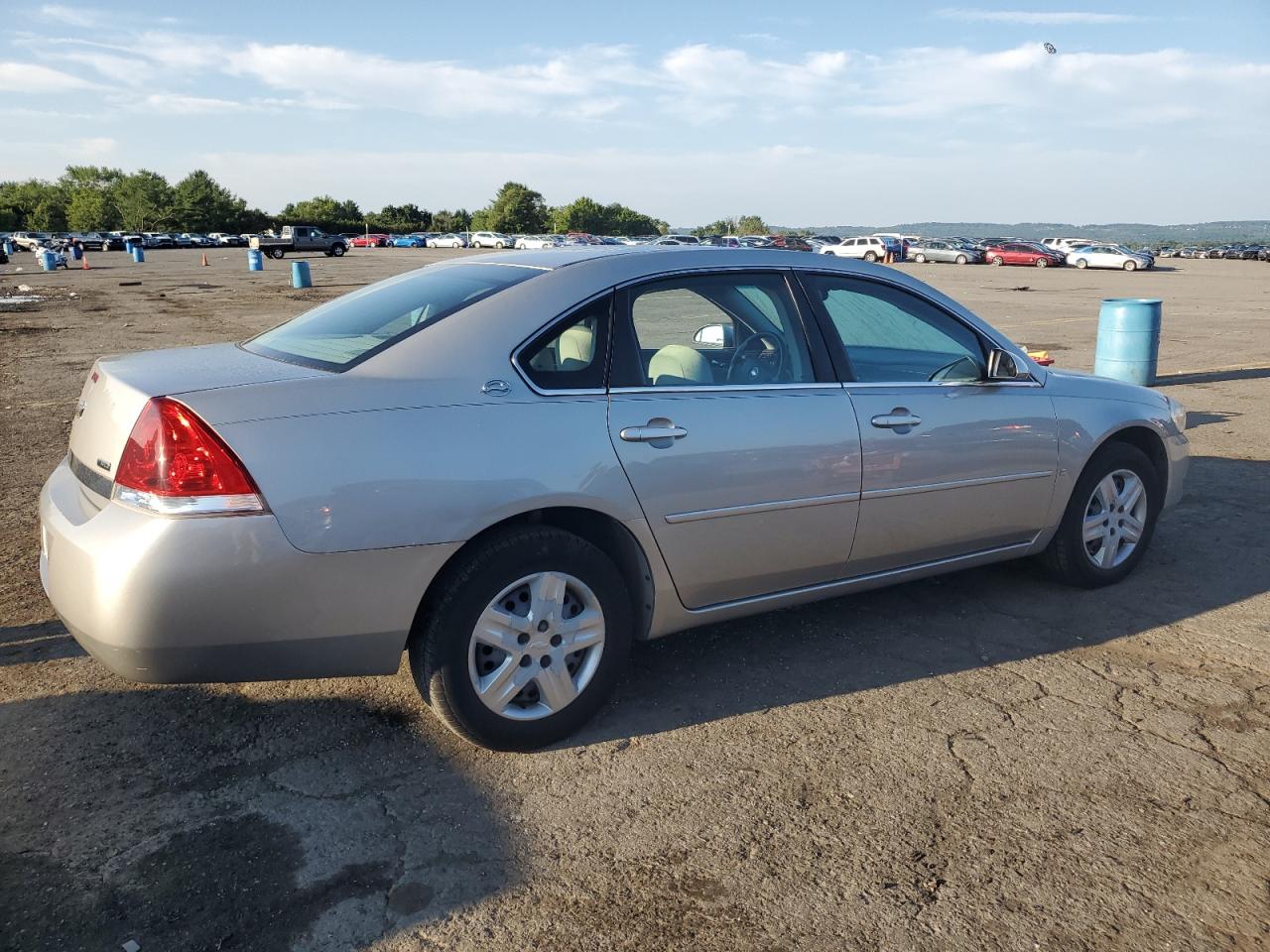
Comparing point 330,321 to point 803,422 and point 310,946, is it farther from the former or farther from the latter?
point 310,946

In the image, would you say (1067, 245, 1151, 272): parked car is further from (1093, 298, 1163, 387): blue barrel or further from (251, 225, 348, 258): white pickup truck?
(251, 225, 348, 258): white pickup truck

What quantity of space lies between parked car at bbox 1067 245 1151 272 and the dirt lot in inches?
1970

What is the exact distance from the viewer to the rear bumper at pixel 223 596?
8.89 ft

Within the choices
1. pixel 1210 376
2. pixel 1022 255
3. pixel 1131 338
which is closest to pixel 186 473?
pixel 1131 338

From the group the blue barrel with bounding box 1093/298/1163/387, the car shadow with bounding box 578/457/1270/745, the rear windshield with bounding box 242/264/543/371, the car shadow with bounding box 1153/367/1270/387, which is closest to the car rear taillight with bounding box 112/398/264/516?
the rear windshield with bounding box 242/264/543/371

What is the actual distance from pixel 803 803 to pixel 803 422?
1.36 meters

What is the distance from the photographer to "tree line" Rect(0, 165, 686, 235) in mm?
103812

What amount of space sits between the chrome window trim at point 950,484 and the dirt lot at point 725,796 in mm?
647

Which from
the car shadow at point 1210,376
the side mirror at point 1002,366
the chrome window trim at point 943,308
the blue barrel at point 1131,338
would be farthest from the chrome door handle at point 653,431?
the car shadow at point 1210,376

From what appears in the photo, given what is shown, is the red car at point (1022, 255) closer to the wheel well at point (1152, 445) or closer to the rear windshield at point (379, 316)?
the wheel well at point (1152, 445)

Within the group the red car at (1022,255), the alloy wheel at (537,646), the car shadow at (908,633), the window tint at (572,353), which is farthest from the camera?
the red car at (1022,255)

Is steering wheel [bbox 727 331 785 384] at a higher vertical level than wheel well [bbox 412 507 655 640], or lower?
higher

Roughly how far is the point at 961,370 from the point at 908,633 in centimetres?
114

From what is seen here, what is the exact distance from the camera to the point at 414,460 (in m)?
2.92
